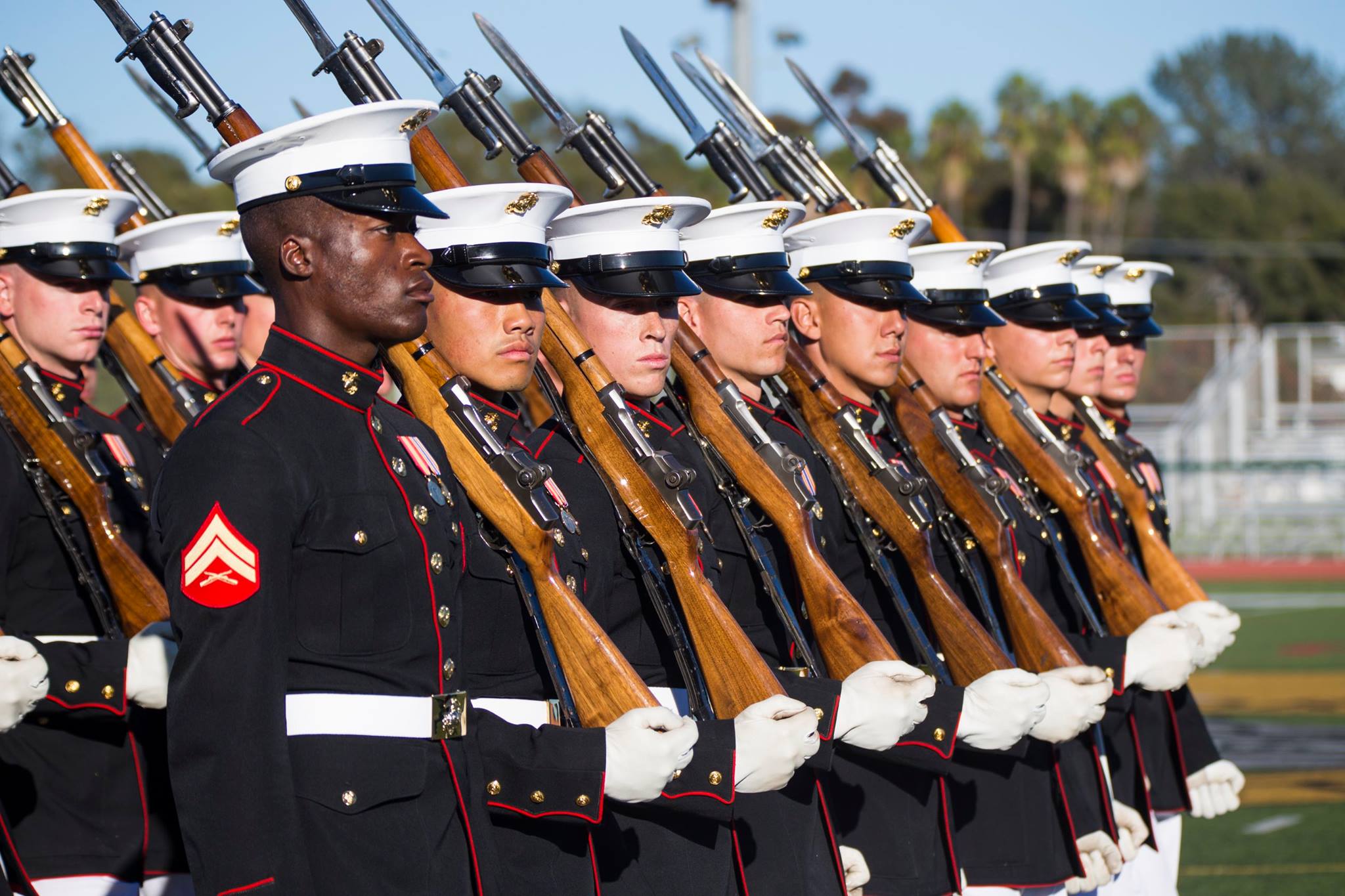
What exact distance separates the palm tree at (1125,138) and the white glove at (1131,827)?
41.6m

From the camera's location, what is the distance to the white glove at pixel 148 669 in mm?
4090

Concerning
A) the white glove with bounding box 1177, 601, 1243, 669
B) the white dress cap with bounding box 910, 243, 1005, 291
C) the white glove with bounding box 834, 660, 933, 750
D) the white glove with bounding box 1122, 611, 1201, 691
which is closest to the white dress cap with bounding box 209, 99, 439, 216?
the white glove with bounding box 834, 660, 933, 750

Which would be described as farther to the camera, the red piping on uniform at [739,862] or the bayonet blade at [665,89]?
the bayonet blade at [665,89]

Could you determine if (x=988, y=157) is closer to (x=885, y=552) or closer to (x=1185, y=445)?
(x=1185, y=445)

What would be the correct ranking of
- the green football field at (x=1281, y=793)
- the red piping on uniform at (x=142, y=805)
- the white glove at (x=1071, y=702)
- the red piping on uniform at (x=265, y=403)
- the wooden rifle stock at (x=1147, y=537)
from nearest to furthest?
the red piping on uniform at (x=265, y=403)
the red piping on uniform at (x=142, y=805)
the white glove at (x=1071, y=702)
the wooden rifle stock at (x=1147, y=537)
the green football field at (x=1281, y=793)

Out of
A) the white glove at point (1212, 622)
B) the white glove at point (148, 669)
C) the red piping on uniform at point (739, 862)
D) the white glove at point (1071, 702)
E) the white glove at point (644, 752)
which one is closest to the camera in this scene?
the white glove at point (644, 752)

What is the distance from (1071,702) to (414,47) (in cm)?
263

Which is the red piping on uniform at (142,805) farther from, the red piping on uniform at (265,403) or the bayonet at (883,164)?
the bayonet at (883,164)

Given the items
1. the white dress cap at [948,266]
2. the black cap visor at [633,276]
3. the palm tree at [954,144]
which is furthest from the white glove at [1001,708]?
the palm tree at [954,144]

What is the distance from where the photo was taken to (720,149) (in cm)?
609

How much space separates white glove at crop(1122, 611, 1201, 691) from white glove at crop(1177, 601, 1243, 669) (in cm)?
42

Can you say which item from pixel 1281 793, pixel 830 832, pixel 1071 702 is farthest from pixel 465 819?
pixel 1281 793

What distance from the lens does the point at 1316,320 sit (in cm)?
4484

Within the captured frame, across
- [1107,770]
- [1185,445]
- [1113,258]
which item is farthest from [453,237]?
[1185,445]
